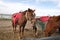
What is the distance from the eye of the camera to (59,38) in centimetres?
423

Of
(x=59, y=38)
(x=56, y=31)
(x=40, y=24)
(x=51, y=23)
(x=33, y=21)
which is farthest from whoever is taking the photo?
(x=40, y=24)

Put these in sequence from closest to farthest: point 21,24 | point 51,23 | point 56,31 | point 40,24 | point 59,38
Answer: point 59,38 < point 56,31 < point 51,23 < point 21,24 < point 40,24

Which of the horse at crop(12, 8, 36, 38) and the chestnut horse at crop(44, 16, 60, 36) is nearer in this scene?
the chestnut horse at crop(44, 16, 60, 36)

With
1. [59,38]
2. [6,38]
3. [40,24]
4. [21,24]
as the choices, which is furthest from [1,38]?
[59,38]

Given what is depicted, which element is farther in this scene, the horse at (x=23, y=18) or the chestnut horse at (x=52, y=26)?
the horse at (x=23, y=18)

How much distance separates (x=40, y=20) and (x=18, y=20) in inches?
67.2

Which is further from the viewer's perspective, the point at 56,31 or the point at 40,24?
the point at 40,24

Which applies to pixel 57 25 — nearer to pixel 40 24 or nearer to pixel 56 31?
pixel 56 31

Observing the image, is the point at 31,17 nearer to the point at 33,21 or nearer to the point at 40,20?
the point at 33,21

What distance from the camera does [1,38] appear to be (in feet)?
35.8

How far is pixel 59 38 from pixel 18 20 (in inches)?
310

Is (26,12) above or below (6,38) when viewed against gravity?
above

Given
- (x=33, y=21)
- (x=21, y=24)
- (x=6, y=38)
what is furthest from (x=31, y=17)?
(x=6, y=38)

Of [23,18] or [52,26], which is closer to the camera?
[52,26]
